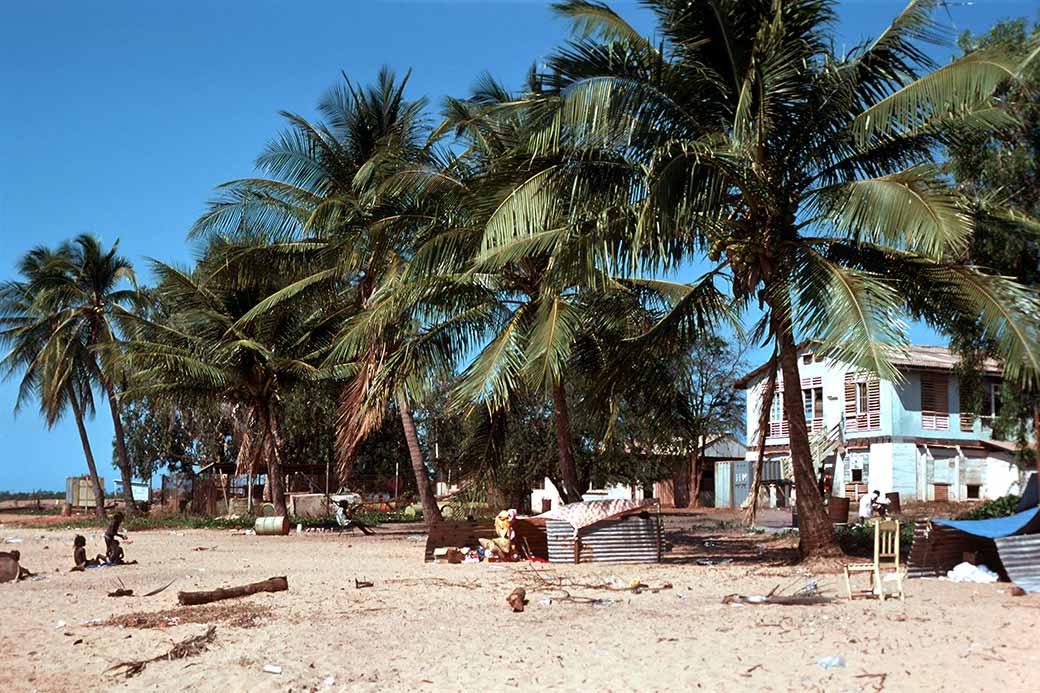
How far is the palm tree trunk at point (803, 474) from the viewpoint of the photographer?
1405cm

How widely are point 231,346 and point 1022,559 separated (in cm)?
1835

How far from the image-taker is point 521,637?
901cm

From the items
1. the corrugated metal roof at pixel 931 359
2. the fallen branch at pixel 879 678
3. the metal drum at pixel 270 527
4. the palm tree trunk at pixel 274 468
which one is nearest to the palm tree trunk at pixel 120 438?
the palm tree trunk at pixel 274 468

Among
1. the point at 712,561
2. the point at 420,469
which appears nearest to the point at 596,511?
the point at 712,561

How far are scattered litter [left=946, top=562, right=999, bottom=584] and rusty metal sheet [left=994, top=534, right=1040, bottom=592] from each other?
2.07 feet

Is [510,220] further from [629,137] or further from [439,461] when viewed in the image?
[439,461]

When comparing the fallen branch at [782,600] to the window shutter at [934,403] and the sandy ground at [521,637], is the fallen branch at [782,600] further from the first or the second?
the window shutter at [934,403]

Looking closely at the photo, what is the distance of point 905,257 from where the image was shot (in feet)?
43.7

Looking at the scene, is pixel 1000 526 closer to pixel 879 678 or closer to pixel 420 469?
→ pixel 879 678

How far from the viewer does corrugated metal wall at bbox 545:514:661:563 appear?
15305mm

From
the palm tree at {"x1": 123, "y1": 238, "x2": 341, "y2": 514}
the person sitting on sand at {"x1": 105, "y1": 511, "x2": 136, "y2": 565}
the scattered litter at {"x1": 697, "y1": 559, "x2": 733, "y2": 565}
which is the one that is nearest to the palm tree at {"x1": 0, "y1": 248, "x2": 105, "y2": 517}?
the palm tree at {"x1": 123, "y1": 238, "x2": 341, "y2": 514}

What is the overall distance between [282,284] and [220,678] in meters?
18.3

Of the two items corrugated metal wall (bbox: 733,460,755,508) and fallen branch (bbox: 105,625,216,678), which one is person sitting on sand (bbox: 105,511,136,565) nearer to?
fallen branch (bbox: 105,625,216,678)

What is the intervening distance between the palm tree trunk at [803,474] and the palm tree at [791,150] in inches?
0.9
